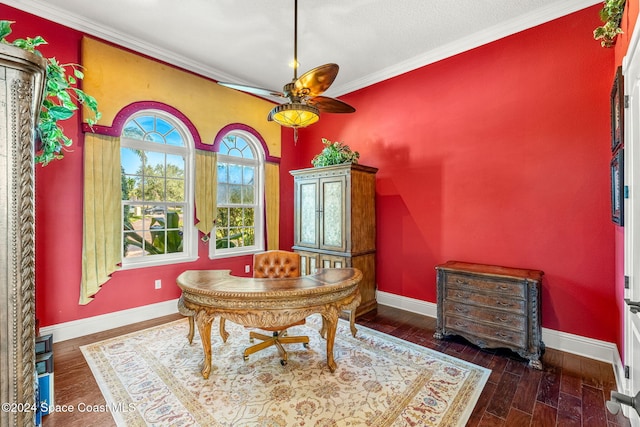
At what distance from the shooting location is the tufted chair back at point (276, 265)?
303cm

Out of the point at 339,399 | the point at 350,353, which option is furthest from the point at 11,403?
the point at 350,353

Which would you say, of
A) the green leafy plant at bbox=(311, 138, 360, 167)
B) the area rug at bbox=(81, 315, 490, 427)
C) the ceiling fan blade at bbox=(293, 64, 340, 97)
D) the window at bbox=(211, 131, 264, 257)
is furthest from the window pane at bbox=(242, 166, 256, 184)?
the ceiling fan blade at bbox=(293, 64, 340, 97)

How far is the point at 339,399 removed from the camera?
212 centimetres

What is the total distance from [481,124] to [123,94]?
4188 mm

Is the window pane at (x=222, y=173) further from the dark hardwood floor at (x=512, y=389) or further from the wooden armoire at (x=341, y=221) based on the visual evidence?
the dark hardwood floor at (x=512, y=389)

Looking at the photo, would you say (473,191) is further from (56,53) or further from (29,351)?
(56,53)

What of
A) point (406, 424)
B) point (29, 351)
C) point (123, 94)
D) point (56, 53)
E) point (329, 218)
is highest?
point (56, 53)

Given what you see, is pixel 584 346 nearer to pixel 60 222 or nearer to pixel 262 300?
pixel 262 300

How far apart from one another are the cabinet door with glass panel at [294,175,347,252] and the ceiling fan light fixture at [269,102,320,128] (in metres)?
1.48

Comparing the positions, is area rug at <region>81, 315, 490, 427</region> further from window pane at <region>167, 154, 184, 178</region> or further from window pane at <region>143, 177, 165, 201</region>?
window pane at <region>167, 154, 184, 178</region>

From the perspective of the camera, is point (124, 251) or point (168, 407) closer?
point (168, 407)

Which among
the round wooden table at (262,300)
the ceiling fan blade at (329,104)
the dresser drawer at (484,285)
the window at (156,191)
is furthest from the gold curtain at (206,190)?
the dresser drawer at (484,285)

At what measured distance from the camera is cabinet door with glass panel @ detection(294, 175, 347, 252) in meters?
3.92

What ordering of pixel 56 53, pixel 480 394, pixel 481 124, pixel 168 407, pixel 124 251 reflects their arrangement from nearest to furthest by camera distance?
pixel 168 407, pixel 480 394, pixel 56 53, pixel 481 124, pixel 124 251
